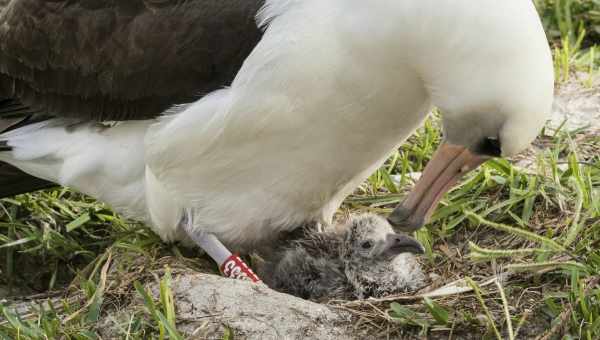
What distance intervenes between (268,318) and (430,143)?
7.03 ft

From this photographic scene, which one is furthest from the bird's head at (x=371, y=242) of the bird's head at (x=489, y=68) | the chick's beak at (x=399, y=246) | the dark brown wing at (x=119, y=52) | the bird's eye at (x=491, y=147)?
the dark brown wing at (x=119, y=52)

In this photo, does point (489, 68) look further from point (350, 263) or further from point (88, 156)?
point (88, 156)

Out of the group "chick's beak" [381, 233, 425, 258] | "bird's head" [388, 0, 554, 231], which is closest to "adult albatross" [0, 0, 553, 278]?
"bird's head" [388, 0, 554, 231]

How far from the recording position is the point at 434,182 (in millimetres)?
5285

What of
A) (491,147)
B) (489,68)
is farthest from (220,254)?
(489,68)

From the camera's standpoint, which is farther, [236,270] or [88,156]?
[88,156]

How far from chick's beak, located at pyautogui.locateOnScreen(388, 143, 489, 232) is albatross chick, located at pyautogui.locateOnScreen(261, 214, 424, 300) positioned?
0.14 m

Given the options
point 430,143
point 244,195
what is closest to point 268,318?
point 244,195

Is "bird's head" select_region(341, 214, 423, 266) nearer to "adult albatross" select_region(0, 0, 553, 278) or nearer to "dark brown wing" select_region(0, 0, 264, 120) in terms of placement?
"adult albatross" select_region(0, 0, 553, 278)

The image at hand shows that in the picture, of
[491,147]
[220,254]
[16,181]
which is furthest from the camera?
[16,181]

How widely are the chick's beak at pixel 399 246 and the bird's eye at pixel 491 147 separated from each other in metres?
0.66

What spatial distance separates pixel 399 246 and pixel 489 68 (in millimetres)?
1238

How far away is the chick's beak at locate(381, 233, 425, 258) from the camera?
5.42 meters

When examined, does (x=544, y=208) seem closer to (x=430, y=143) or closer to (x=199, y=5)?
(x=430, y=143)
